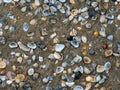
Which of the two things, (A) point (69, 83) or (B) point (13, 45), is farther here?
(B) point (13, 45)

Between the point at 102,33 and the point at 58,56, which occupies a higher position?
the point at 102,33

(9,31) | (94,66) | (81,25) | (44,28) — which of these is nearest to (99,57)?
(94,66)

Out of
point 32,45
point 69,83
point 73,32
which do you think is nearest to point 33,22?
point 32,45

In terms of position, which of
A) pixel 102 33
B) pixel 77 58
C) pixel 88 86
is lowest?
pixel 88 86

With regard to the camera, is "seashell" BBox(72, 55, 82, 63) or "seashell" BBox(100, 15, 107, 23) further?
"seashell" BBox(100, 15, 107, 23)

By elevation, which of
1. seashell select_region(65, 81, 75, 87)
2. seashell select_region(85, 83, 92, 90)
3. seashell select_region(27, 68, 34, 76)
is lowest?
seashell select_region(85, 83, 92, 90)

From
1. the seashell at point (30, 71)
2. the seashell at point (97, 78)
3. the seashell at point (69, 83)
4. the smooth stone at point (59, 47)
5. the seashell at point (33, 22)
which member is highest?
the seashell at point (33, 22)

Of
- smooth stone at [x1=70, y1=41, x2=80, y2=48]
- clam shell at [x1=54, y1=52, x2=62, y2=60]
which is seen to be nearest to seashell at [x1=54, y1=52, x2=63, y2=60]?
clam shell at [x1=54, y1=52, x2=62, y2=60]

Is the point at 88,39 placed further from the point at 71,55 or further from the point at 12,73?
the point at 12,73

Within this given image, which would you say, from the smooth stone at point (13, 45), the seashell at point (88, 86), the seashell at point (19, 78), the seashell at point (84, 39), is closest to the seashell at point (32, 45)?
the smooth stone at point (13, 45)

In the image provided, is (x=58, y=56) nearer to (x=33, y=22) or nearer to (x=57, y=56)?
(x=57, y=56)

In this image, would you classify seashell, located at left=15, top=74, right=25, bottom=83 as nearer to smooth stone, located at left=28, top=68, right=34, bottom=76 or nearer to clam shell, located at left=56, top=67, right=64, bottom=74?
smooth stone, located at left=28, top=68, right=34, bottom=76

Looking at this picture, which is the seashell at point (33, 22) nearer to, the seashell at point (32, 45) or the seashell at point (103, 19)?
the seashell at point (32, 45)

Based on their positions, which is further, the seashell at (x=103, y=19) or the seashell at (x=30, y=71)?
the seashell at (x=103, y=19)
